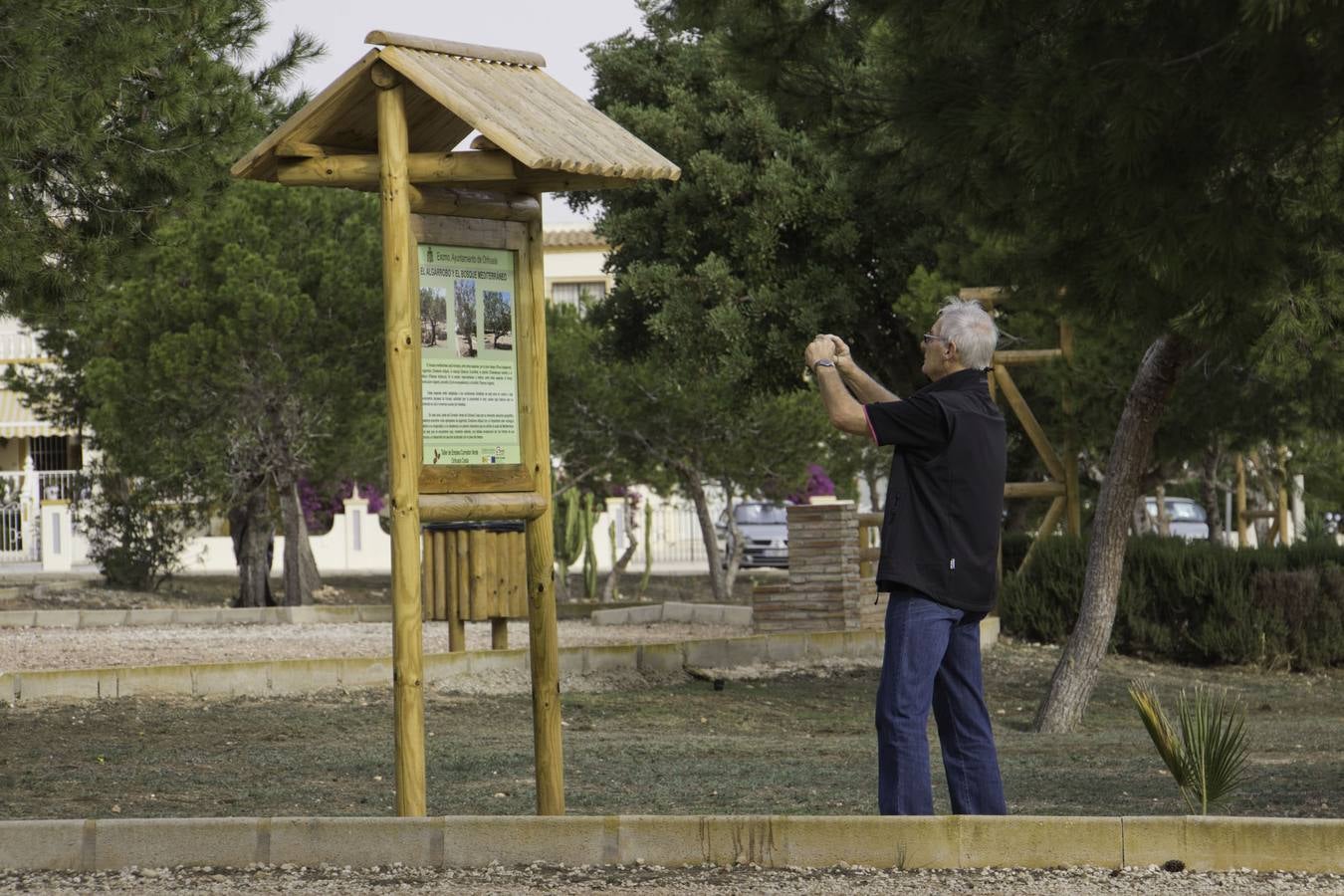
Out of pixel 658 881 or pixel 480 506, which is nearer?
pixel 658 881

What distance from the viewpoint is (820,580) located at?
56.0ft

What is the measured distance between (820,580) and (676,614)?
456 cm

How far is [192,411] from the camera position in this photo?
23.1m

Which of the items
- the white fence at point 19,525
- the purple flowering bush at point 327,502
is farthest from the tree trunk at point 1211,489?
the white fence at point 19,525

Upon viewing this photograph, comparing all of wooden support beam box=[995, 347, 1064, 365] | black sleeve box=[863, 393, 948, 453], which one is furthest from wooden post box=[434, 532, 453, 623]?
black sleeve box=[863, 393, 948, 453]

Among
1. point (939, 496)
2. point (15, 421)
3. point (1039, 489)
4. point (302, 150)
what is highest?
point (15, 421)

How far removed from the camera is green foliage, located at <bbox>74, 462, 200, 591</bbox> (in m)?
25.6

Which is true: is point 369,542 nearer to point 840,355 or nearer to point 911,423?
point 840,355

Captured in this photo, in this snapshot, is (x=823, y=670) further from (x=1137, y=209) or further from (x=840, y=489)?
(x=840, y=489)

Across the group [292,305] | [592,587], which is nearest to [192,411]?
[292,305]

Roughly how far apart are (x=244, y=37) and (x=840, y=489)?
24.9 m

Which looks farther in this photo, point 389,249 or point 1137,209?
point 1137,209

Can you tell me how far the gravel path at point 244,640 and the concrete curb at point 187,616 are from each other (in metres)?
0.48

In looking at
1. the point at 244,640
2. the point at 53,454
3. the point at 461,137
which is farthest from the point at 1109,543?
the point at 53,454
